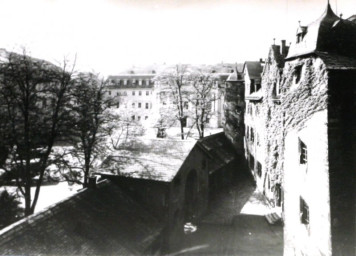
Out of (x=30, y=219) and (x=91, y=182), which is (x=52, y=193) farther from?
(x=30, y=219)

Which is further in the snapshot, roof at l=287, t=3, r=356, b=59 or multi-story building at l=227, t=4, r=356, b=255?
roof at l=287, t=3, r=356, b=59

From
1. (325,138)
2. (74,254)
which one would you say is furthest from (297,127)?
(74,254)

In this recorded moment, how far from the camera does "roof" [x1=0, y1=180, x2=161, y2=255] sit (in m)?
11.4

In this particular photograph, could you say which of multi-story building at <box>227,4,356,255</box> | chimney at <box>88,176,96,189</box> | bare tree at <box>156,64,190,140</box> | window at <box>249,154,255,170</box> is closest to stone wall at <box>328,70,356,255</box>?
multi-story building at <box>227,4,356,255</box>

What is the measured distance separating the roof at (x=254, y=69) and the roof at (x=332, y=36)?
22774 mm

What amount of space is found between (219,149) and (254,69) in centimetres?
1123

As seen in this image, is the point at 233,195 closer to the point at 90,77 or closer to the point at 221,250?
the point at 221,250

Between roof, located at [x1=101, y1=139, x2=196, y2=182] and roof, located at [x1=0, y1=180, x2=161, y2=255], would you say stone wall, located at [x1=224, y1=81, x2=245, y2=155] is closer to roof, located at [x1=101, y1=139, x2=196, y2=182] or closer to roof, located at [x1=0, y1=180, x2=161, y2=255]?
roof, located at [x1=101, y1=139, x2=196, y2=182]

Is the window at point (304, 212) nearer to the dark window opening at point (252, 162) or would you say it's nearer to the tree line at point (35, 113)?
the tree line at point (35, 113)

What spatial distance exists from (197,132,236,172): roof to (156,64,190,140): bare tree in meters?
5.34

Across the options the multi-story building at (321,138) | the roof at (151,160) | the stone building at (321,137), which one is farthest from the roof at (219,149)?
the stone building at (321,137)

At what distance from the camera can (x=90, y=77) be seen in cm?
2200

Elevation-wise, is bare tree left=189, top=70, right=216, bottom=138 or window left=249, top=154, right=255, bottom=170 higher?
bare tree left=189, top=70, right=216, bottom=138

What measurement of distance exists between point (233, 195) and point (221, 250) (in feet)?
39.7
